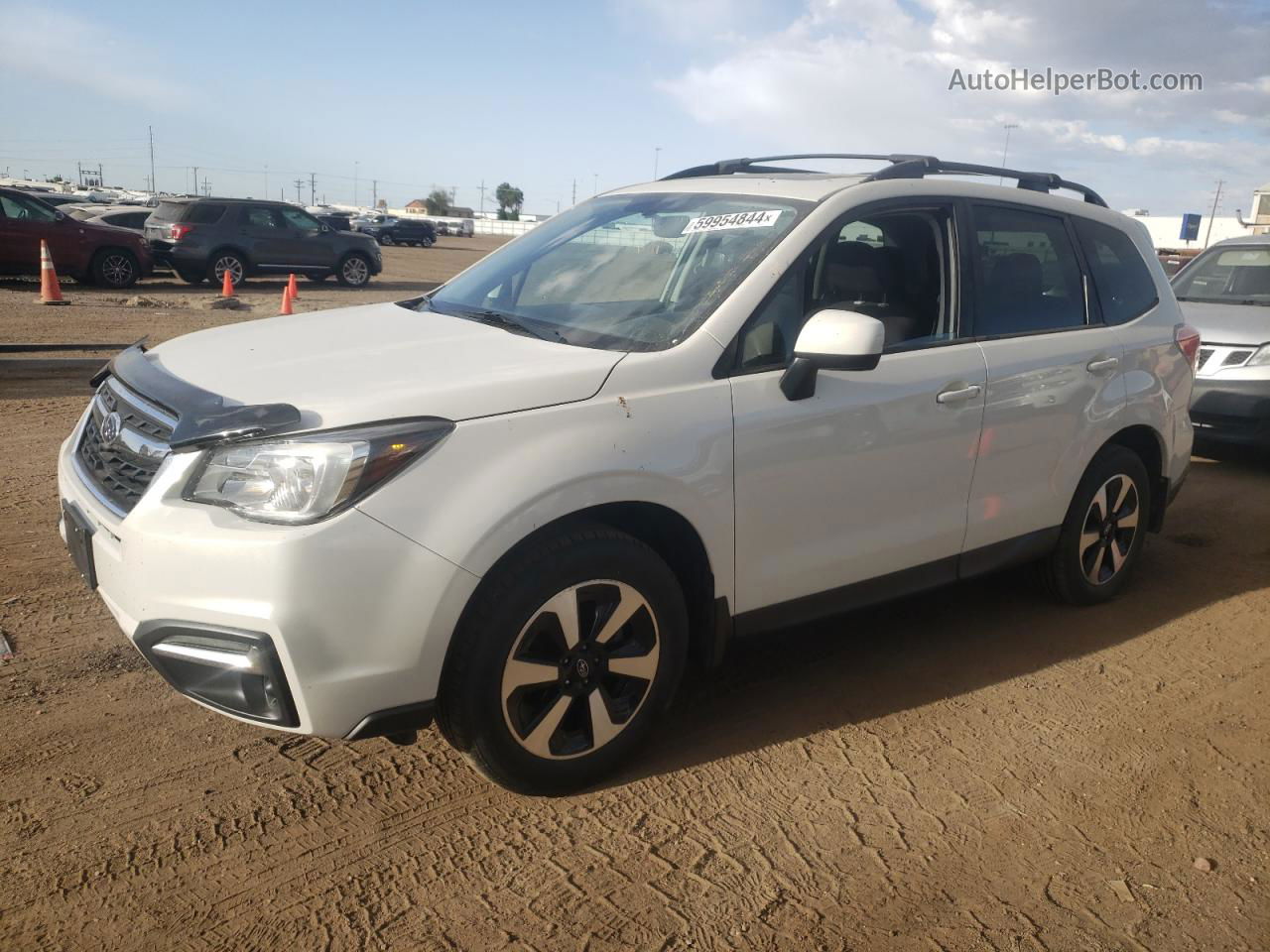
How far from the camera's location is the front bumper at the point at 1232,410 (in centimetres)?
759

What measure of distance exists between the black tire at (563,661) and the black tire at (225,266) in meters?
17.7

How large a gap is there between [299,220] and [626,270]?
18.0m

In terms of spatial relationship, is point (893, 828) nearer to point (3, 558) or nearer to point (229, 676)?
point (229, 676)

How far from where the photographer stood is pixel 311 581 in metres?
2.57

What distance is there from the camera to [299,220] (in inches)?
795

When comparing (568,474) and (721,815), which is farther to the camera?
(721,815)

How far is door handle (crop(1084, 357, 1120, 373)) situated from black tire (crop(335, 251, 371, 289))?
18.3 metres

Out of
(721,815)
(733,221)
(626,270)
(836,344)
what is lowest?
(721,815)

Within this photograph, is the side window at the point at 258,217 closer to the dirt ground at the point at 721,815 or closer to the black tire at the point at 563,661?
the dirt ground at the point at 721,815

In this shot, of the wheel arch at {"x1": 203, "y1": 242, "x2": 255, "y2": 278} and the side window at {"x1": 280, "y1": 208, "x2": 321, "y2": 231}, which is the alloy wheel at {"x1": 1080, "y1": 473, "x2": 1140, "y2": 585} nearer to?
the wheel arch at {"x1": 203, "y1": 242, "x2": 255, "y2": 278}

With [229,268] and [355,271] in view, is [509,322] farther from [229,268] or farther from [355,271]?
[355,271]

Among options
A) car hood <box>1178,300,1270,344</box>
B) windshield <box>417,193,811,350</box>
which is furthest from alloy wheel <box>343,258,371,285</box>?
windshield <box>417,193,811,350</box>

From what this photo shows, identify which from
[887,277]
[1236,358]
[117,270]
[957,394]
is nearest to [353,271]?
[117,270]

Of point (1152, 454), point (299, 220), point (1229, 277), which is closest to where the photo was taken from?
point (1152, 454)
